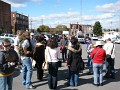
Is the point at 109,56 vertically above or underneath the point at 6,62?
underneath

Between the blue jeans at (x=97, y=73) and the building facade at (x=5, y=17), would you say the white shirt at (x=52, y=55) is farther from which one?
the building facade at (x=5, y=17)

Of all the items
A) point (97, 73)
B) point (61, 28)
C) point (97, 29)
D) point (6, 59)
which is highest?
point (61, 28)

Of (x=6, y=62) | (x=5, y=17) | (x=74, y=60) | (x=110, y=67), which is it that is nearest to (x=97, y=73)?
(x=74, y=60)

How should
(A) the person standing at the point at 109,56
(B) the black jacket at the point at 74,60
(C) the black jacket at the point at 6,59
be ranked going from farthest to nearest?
(A) the person standing at the point at 109,56, (B) the black jacket at the point at 74,60, (C) the black jacket at the point at 6,59

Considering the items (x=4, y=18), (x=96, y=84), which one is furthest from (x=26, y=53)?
(x=4, y=18)

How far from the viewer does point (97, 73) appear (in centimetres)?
958

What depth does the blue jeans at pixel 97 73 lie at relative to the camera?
9484 mm

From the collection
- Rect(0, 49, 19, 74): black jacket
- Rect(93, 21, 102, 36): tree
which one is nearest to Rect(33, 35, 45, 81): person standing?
Rect(0, 49, 19, 74): black jacket

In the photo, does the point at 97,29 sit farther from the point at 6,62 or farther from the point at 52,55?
the point at 6,62

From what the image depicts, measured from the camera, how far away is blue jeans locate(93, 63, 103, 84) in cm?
948

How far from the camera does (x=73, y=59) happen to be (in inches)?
364

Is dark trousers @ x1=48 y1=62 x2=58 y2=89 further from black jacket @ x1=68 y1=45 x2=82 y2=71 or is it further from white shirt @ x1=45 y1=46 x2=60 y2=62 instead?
black jacket @ x1=68 y1=45 x2=82 y2=71

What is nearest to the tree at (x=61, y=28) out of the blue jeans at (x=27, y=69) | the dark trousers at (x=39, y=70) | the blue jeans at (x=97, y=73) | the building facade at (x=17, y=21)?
the building facade at (x=17, y=21)

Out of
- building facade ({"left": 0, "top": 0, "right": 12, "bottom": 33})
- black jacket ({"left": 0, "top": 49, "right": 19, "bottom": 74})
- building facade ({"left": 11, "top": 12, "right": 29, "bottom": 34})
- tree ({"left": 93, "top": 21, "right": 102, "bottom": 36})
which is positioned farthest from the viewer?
tree ({"left": 93, "top": 21, "right": 102, "bottom": 36})
